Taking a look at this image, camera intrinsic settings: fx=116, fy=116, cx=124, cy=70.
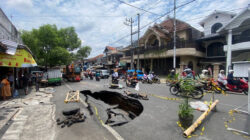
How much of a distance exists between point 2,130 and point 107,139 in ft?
10.8

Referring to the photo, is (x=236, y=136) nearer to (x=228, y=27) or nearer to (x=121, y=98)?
(x=121, y=98)

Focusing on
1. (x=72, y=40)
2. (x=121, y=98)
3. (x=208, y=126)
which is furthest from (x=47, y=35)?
(x=208, y=126)

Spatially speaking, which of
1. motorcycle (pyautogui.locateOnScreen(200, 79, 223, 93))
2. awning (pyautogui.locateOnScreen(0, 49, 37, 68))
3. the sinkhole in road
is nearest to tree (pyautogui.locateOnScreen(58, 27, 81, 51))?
awning (pyautogui.locateOnScreen(0, 49, 37, 68))

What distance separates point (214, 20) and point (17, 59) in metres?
Result: 24.6

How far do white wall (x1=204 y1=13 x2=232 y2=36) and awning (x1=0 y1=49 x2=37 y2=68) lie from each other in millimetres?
23552

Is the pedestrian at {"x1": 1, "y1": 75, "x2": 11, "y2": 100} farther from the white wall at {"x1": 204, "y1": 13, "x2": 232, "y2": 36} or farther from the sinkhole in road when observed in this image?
the white wall at {"x1": 204, "y1": 13, "x2": 232, "y2": 36}

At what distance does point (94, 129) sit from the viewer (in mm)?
3639

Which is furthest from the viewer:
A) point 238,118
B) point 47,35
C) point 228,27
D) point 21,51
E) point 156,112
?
point 47,35

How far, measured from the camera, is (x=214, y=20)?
18.2 metres

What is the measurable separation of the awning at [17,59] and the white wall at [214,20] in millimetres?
23552

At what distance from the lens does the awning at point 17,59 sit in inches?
256

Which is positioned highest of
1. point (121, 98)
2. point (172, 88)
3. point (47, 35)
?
point (47, 35)

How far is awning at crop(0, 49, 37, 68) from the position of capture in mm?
6496

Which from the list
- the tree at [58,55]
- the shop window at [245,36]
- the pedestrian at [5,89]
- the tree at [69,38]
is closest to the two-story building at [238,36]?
the shop window at [245,36]
